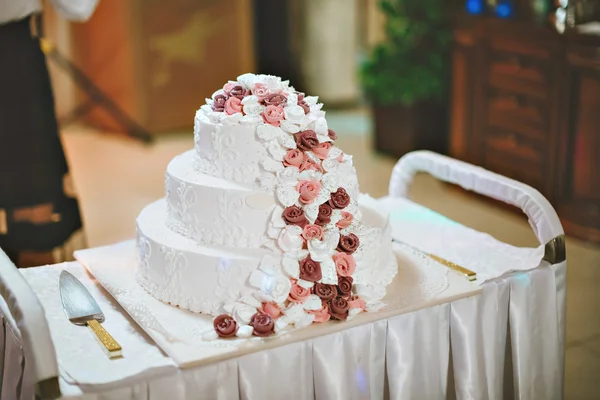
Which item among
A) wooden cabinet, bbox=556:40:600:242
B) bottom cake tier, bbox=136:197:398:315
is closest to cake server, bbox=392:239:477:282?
bottom cake tier, bbox=136:197:398:315

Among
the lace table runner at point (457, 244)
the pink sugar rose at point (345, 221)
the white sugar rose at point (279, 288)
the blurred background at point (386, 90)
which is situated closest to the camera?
the white sugar rose at point (279, 288)

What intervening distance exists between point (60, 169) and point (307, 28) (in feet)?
13.2

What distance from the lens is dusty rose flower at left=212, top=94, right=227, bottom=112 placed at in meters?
2.17

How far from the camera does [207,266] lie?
6.69ft

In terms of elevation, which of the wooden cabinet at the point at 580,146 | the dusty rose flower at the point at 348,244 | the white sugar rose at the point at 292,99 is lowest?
the wooden cabinet at the point at 580,146

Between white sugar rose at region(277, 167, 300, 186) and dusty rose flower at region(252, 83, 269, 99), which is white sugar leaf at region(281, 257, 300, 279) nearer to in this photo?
→ white sugar rose at region(277, 167, 300, 186)

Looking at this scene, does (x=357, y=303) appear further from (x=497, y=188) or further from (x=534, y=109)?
(x=534, y=109)

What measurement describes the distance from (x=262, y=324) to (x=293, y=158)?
1.29ft

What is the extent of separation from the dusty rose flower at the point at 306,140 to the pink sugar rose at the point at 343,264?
26cm

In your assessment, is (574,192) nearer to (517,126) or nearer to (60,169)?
(517,126)

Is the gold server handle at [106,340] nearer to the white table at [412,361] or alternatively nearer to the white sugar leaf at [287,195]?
the white table at [412,361]

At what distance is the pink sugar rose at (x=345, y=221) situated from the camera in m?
2.08

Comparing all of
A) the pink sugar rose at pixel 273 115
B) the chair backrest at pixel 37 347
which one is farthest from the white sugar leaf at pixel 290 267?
the chair backrest at pixel 37 347

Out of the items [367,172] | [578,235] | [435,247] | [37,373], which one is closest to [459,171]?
[435,247]
